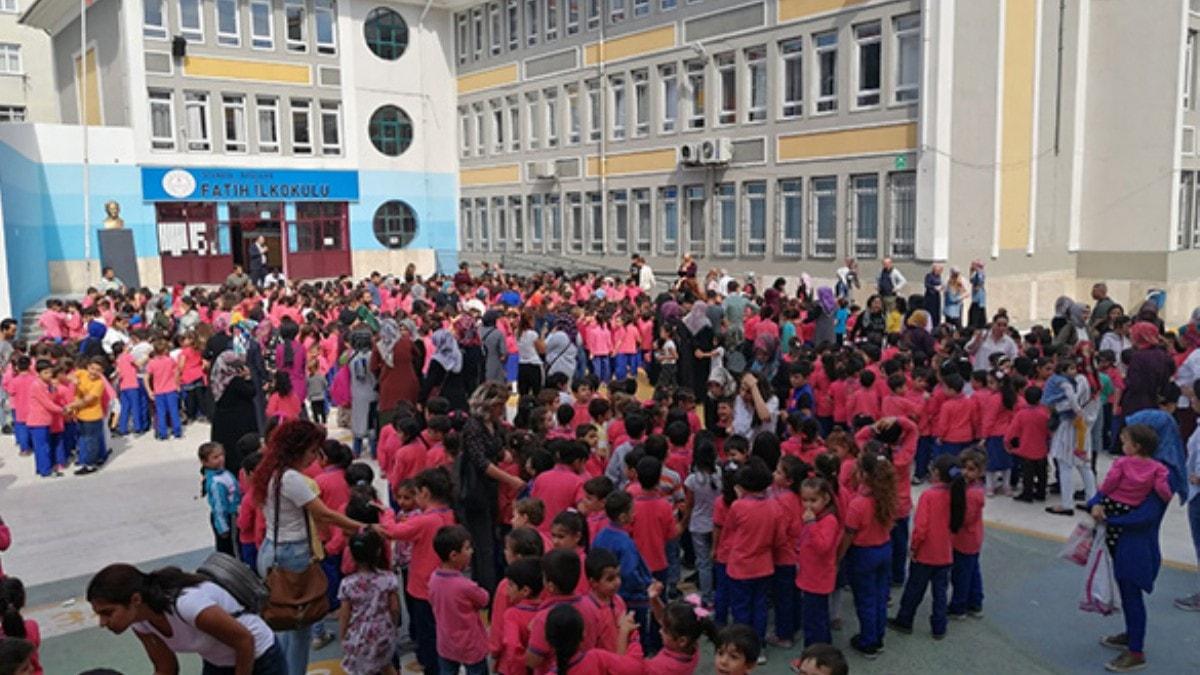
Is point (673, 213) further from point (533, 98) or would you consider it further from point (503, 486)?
point (503, 486)

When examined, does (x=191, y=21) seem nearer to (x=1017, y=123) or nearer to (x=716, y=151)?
(x=716, y=151)

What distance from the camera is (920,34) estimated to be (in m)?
20.0

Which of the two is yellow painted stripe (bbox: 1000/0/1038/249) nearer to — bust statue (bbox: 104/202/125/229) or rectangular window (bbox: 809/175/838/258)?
rectangular window (bbox: 809/175/838/258)

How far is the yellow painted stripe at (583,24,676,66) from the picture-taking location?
86.6ft

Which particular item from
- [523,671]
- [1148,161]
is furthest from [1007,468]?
[1148,161]

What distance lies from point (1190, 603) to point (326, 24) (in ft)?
106

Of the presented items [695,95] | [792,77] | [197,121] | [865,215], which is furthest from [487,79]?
[865,215]

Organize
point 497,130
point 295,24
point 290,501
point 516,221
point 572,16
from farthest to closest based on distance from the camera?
point 497,130 → point 516,221 → point 295,24 → point 572,16 → point 290,501

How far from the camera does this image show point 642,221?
2820 cm

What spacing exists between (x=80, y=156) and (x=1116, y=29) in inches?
1118

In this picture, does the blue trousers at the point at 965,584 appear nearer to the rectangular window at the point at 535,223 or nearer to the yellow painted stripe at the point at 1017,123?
the yellow painted stripe at the point at 1017,123

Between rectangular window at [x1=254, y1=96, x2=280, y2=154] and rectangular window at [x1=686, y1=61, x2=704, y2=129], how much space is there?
589 inches

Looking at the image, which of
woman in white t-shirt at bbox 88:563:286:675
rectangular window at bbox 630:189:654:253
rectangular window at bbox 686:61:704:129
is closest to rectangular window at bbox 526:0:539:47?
rectangular window at bbox 630:189:654:253

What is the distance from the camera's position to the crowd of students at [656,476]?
500 centimetres
